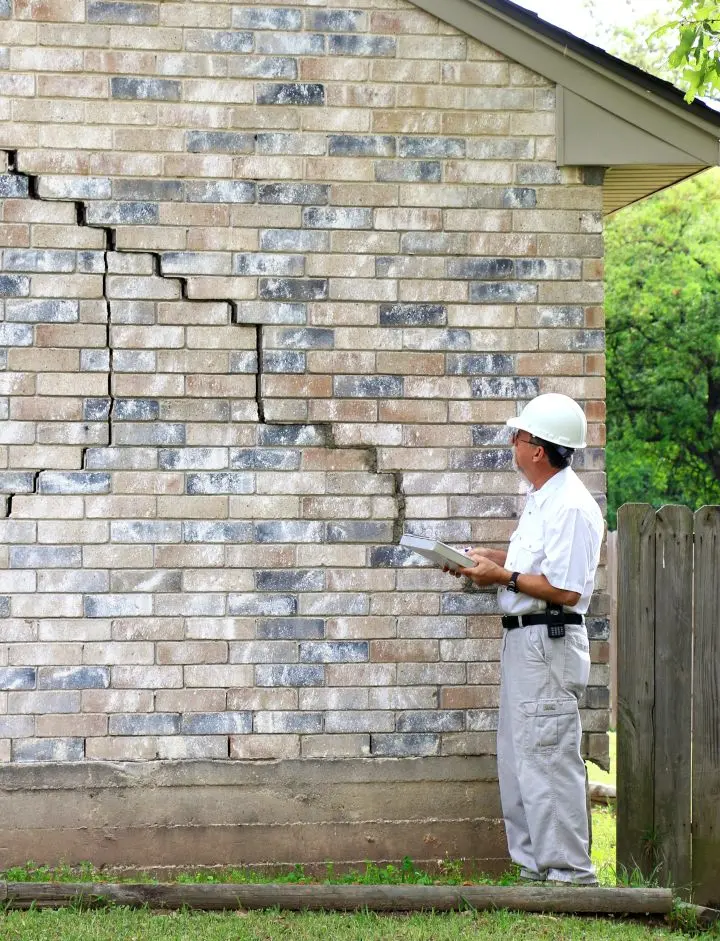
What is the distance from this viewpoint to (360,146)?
5.34m

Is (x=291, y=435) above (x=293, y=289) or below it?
below

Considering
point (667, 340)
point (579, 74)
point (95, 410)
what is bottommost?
point (95, 410)

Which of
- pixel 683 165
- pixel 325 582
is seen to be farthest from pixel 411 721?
pixel 683 165

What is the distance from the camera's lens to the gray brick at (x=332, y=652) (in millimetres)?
5273

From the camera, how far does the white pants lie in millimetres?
4742

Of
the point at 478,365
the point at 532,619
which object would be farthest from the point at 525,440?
the point at 532,619

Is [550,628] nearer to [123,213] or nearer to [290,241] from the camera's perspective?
[290,241]

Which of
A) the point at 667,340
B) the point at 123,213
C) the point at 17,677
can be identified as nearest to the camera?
the point at 17,677

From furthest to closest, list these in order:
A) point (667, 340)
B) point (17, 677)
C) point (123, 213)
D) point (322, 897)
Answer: point (667, 340), point (123, 213), point (17, 677), point (322, 897)

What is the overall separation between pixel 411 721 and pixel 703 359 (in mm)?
20241

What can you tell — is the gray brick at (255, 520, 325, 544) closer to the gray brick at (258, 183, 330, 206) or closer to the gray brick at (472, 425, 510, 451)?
the gray brick at (472, 425, 510, 451)

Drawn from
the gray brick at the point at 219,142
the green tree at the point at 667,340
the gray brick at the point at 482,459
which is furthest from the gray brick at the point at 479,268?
the green tree at the point at 667,340

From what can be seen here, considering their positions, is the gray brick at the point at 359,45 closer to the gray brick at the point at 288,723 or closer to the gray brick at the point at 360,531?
the gray brick at the point at 360,531

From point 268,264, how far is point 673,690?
274 centimetres
